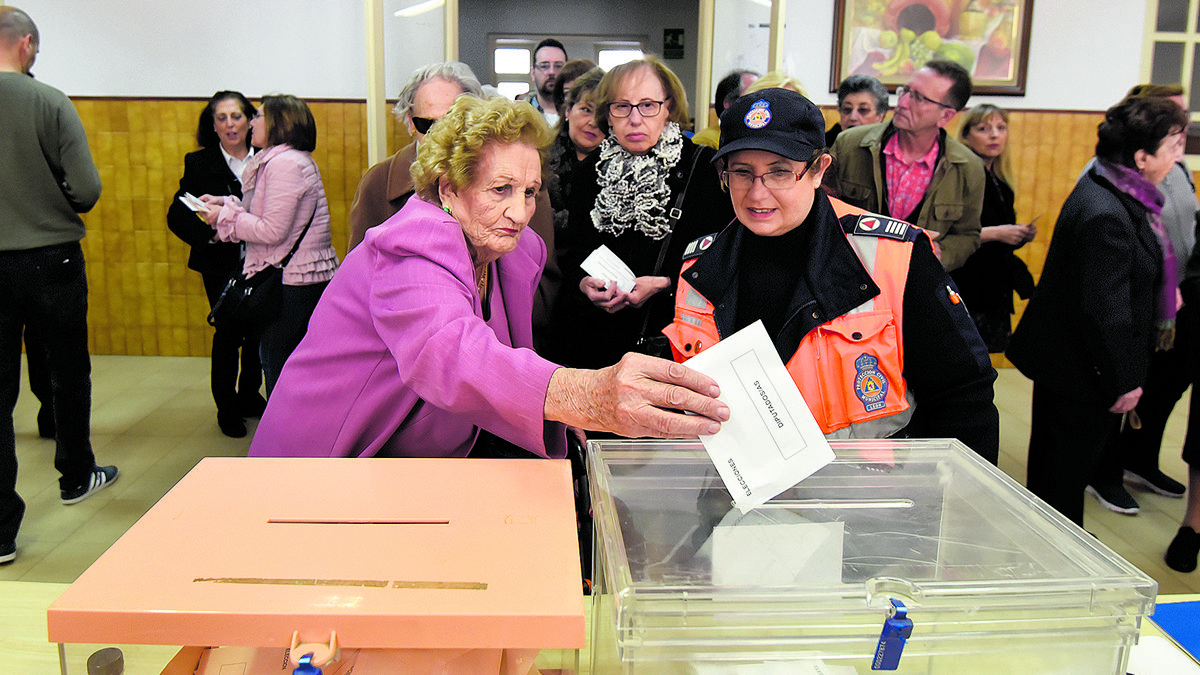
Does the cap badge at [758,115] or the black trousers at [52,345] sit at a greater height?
the cap badge at [758,115]

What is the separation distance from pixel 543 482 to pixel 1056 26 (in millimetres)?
5637

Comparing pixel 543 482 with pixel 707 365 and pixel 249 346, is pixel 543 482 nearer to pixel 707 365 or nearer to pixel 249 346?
pixel 707 365

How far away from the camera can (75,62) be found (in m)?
5.43

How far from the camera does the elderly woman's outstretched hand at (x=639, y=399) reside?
1.04 m

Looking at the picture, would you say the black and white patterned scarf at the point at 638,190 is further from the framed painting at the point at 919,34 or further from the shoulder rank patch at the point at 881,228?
the framed painting at the point at 919,34

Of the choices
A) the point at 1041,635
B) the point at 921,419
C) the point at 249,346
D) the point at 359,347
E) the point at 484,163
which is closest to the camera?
the point at 1041,635

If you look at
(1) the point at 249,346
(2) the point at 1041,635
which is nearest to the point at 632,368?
(2) the point at 1041,635

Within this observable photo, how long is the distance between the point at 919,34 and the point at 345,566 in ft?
17.8

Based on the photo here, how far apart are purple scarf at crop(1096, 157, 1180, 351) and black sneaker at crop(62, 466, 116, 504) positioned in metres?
4.05

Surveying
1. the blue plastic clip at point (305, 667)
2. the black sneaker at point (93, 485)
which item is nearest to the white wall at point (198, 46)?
the black sneaker at point (93, 485)

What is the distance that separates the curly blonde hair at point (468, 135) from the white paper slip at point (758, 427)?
2.20 feet

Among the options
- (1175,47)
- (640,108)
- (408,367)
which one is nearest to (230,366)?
(640,108)

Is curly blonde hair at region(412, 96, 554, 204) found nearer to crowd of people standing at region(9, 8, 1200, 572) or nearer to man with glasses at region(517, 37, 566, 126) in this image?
crowd of people standing at region(9, 8, 1200, 572)

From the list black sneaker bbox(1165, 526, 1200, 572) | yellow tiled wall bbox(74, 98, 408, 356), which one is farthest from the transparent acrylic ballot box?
yellow tiled wall bbox(74, 98, 408, 356)
